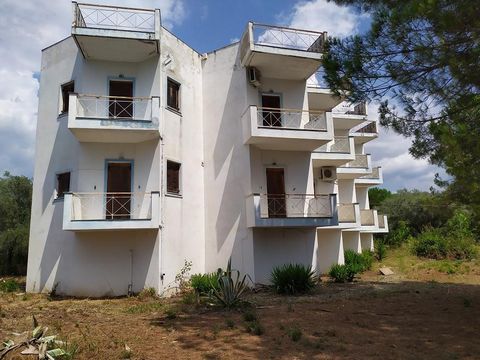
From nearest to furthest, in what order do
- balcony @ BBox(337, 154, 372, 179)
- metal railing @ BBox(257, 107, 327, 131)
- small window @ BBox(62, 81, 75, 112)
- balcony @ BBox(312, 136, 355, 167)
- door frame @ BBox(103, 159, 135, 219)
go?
1. door frame @ BBox(103, 159, 135, 219)
2. small window @ BBox(62, 81, 75, 112)
3. metal railing @ BBox(257, 107, 327, 131)
4. balcony @ BBox(312, 136, 355, 167)
5. balcony @ BBox(337, 154, 372, 179)

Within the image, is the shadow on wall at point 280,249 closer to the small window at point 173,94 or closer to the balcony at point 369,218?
the small window at point 173,94

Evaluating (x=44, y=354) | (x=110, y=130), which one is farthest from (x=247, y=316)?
(x=110, y=130)

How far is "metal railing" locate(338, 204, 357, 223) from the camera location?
21.4 meters

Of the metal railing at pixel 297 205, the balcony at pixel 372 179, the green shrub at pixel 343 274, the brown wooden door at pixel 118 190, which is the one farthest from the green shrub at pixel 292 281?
the balcony at pixel 372 179

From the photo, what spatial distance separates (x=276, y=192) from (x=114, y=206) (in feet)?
20.8

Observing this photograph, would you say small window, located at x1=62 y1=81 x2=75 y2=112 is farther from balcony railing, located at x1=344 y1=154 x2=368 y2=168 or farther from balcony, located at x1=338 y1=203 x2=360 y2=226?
balcony railing, located at x1=344 y1=154 x2=368 y2=168

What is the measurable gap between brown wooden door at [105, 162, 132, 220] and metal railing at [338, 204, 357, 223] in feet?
38.6

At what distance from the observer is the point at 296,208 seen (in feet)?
52.4

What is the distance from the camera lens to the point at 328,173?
68.5 ft

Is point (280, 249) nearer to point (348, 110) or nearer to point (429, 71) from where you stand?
point (429, 71)

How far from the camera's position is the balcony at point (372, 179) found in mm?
27406

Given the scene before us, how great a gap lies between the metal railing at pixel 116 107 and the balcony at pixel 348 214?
1193 cm

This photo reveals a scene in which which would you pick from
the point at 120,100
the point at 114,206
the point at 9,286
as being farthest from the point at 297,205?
the point at 9,286

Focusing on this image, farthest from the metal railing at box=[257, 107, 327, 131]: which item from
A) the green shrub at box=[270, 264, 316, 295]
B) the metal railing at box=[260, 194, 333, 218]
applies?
the green shrub at box=[270, 264, 316, 295]
